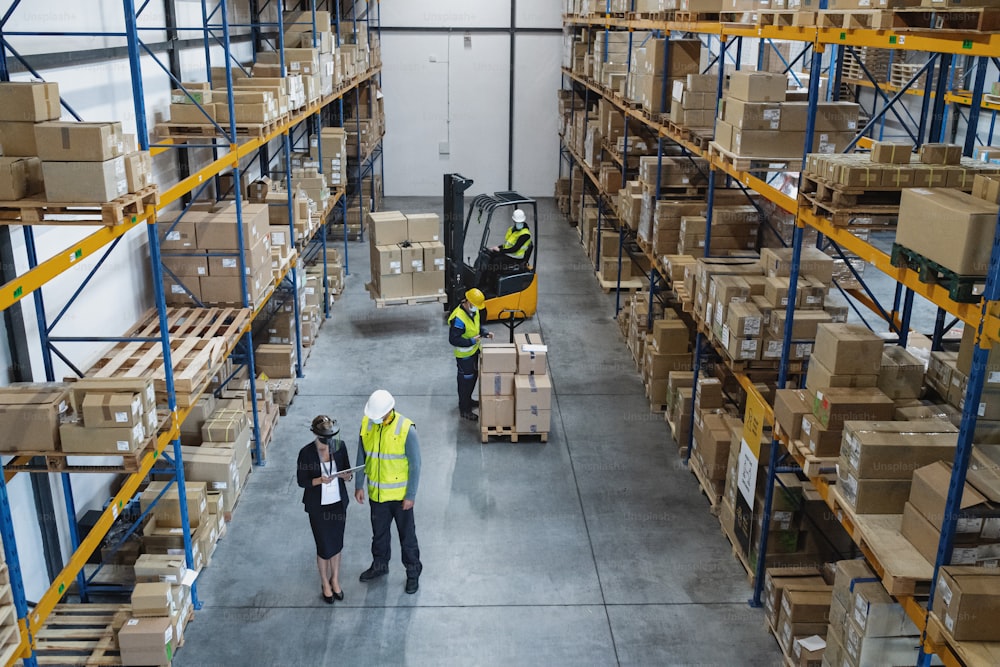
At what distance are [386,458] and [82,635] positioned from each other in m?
2.59

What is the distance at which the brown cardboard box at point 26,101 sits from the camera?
564 centimetres

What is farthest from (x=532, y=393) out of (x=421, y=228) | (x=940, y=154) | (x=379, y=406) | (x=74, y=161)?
(x=74, y=161)

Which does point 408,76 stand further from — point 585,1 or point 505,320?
point 505,320

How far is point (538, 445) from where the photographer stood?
33.9ft

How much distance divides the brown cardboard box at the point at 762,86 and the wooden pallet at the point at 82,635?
22.3 feet

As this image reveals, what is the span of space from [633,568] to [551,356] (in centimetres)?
544

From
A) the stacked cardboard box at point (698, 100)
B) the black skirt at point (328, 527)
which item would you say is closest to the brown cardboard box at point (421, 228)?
the stacked cardboard box at point (698, 100)

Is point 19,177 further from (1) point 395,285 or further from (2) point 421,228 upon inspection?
(2) point 421,228

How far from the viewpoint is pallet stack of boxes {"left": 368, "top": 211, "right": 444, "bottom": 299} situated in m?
13.4

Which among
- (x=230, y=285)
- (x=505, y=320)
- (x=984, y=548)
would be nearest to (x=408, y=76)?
(x=505, y=320)

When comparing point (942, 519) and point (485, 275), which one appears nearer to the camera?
point (942, 519)

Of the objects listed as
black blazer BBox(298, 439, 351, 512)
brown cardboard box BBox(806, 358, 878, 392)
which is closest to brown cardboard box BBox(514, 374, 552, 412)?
black blazer BBox(298, 439, 351, 512)

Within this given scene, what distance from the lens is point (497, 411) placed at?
10.2 m

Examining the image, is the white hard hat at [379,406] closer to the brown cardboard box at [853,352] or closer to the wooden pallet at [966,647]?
the brown cardboard box at [853,352]
